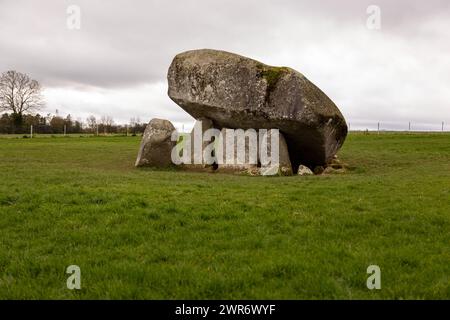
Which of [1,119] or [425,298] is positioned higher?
[1,119]

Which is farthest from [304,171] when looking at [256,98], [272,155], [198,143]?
[198,143]

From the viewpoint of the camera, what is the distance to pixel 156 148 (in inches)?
911

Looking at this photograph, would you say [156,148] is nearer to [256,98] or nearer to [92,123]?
[256,98]

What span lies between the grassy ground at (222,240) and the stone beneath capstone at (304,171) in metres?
6.25

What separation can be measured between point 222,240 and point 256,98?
1345 centimetres

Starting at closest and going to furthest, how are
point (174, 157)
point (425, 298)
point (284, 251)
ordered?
point (425, 298) → point (284, 251) → point (174, 157)

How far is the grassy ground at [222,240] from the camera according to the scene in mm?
6336

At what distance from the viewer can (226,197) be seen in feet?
41.2

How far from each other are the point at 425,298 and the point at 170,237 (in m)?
4.62

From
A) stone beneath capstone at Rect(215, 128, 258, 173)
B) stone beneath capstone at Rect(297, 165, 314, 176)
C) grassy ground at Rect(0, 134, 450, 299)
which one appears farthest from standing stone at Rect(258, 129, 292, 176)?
grassy ground at Rect(0, 134, 450, 299)

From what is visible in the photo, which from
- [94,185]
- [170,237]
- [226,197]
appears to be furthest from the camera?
[94,185]
